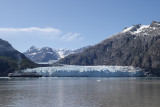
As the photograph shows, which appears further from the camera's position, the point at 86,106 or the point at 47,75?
the point at 47,75

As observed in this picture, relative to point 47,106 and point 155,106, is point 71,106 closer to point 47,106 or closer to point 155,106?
point 47,106

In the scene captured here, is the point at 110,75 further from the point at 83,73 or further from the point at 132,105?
the point at 132,105

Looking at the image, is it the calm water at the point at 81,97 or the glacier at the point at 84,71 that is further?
the glacier at the point at 84,71

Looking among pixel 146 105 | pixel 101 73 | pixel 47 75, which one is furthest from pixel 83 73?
pixel 146 105

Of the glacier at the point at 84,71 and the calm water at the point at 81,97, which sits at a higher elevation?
the glacier at the point at 84,71

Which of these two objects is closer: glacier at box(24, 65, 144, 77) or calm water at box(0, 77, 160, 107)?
calm water at box(0, 77, 160, 107)

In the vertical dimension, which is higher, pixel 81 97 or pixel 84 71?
pixel 84 71

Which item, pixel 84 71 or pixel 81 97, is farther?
pixel 84 71

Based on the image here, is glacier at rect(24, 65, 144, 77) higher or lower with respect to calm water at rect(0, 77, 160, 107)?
higher

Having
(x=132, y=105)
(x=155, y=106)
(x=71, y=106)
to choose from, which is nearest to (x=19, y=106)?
(x=71, y=106)
